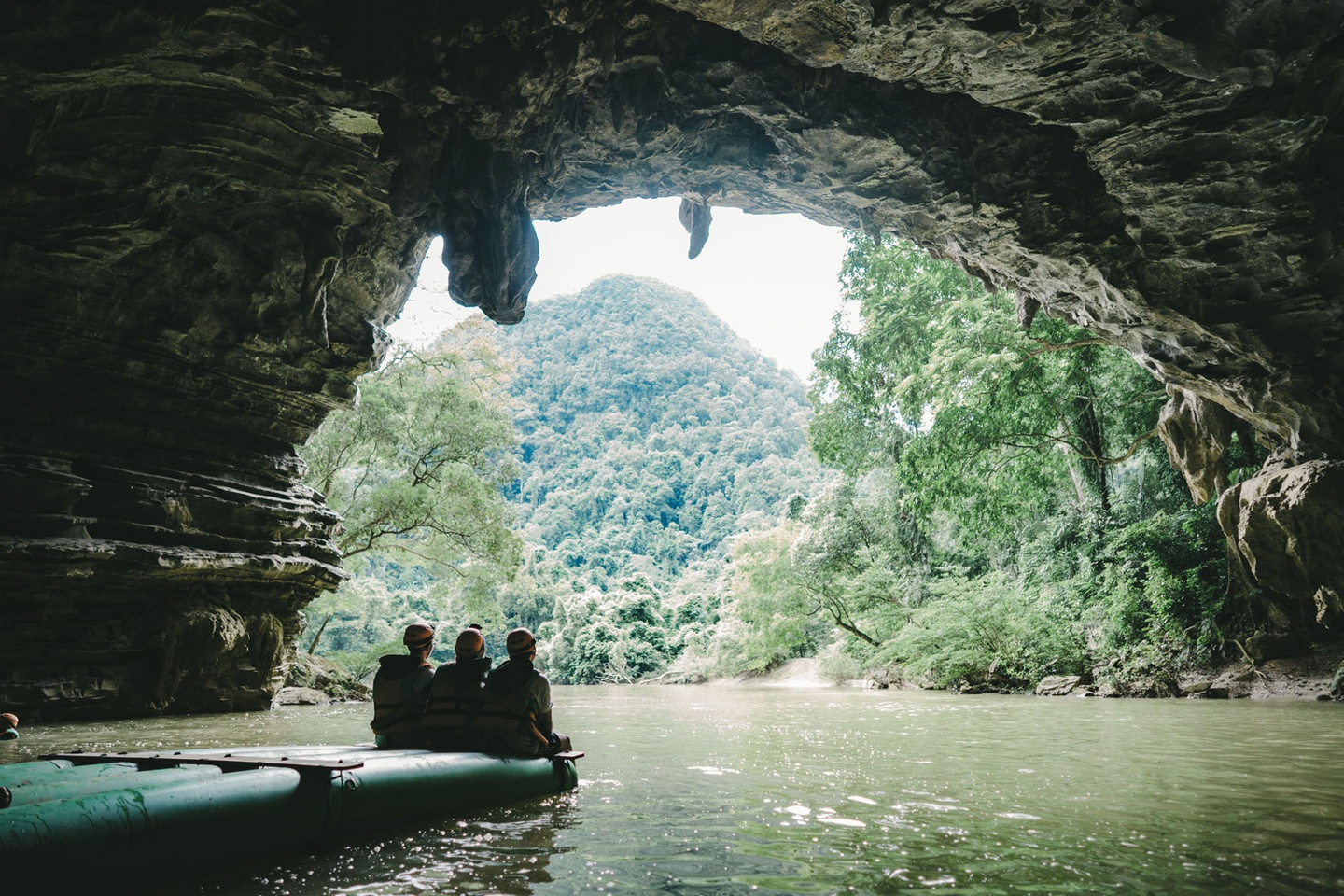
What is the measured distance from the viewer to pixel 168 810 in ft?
9.51

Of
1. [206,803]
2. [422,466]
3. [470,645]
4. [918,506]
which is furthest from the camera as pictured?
[422,466]

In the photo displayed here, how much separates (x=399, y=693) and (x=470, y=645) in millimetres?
630

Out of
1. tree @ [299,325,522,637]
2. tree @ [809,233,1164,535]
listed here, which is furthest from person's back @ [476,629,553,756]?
tree @ [299,325,522,637]

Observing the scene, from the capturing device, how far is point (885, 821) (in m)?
3.97

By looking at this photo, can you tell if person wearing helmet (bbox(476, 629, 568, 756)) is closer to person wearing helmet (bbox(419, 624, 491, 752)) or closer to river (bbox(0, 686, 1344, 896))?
person wearing helmet (bbox(419, 624, 491, 752))

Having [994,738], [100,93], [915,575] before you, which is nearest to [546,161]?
[100,93]

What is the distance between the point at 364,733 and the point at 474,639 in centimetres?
479

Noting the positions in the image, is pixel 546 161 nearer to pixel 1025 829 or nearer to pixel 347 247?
pixel 347 247

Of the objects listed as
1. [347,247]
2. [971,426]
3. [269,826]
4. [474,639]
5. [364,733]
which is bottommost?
[364,733]

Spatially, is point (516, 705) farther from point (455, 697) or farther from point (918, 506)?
point (918, 506)

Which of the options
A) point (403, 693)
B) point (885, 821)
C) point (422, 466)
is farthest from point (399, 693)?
point (422, 466)

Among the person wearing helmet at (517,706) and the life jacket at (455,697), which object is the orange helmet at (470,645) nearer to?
the life jacket at (455,697)

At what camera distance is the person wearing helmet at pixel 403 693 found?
4953 millimetres

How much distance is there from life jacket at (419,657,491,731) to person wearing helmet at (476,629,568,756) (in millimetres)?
73
